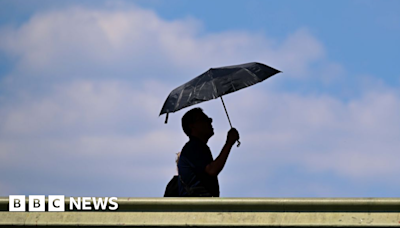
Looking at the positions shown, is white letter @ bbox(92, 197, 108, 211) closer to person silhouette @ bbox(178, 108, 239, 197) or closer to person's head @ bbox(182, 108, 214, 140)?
person silhouette @ bbox(178, 108, 239, 197)

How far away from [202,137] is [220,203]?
2.08m

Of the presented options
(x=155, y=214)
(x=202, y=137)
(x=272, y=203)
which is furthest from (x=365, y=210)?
(x=202, y=137)

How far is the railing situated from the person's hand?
170cm

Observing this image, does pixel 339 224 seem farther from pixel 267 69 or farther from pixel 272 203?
pixel 267 69

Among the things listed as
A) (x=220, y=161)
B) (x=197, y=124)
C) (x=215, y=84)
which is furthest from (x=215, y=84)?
(x=220, y=161)

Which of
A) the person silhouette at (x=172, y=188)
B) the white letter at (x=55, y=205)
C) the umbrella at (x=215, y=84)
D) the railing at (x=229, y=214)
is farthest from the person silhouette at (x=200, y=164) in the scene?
the white letter at (x=55, y=205)

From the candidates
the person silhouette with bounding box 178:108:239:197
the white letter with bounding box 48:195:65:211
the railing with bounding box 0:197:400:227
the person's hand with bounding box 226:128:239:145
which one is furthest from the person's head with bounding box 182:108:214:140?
the white letter with bounding box 48:195:65:211

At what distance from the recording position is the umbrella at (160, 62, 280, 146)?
7.55 meters

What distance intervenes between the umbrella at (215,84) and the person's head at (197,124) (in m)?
0.18

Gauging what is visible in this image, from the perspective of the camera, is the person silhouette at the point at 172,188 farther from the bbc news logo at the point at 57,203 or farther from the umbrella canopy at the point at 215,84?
the bbc news logo at the point at 57,203

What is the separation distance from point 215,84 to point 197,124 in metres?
0.48

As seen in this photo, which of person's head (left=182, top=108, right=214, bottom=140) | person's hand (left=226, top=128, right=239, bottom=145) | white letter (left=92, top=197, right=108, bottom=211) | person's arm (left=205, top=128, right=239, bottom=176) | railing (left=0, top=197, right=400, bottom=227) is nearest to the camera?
railing (left=0, top=197, right=400, bottom=227)

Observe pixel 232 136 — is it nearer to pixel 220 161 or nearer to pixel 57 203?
pixel 220 161

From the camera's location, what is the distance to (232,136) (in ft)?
23.4
